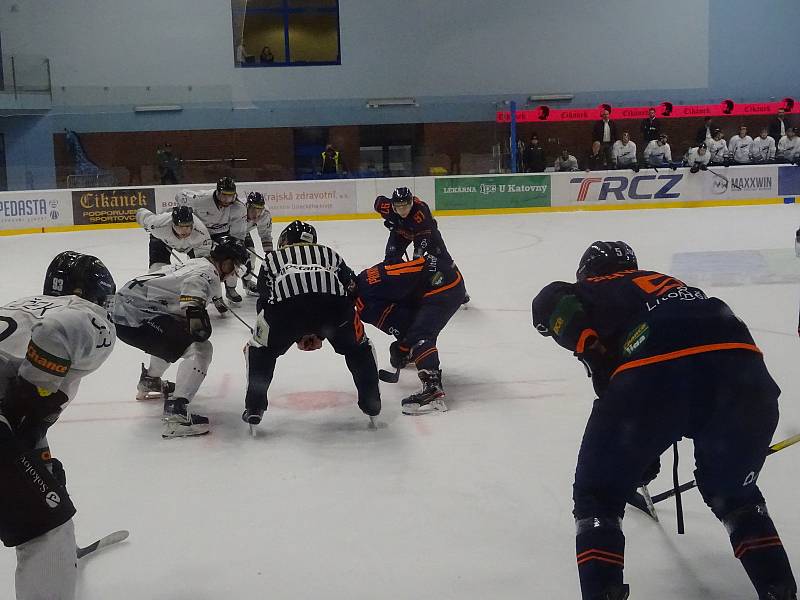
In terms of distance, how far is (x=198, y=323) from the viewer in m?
4.30

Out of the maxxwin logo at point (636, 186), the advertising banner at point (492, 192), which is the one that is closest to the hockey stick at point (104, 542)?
the advertising banner at point (492, 192)

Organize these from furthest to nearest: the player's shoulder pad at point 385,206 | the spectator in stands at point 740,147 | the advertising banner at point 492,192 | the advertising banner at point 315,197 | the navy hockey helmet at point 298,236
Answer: the spectator in stands at point 740,147 → the advertising banner at point 492,192 → the advertising banner at point 315,197 → the player's shoulder pad at point 385,206 → the navy hockey helmet at point 298,236

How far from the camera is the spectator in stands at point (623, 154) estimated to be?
56.6 ft

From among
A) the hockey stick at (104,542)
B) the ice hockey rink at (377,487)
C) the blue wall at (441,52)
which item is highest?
the blue wall at (441,52)

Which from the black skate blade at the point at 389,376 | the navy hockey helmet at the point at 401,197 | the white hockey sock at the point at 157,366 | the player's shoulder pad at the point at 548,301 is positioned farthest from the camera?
the navy hockey helmet at the point at 401,197

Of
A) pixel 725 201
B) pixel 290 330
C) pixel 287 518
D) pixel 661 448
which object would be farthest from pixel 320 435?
pixel 725 201

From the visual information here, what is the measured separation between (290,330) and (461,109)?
16801 millimetres

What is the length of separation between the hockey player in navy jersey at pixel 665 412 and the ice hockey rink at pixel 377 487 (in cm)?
43

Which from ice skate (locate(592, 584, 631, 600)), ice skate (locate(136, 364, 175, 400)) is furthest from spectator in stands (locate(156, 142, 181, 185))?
ice skate (locate(592, 584, 631, 600))

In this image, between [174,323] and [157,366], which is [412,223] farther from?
[174,323]

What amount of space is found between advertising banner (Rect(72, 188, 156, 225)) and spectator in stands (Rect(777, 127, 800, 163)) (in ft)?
40.4

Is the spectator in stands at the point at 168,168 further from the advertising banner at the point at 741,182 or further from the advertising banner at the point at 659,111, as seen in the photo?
the advertising banner at the point at 741,182

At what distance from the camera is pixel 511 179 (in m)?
16.5

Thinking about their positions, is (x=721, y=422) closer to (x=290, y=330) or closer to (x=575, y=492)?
(x=575, y=492)
